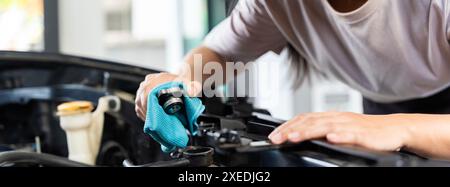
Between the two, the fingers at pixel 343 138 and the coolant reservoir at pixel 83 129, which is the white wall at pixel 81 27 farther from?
the fingers at pixel 343 138

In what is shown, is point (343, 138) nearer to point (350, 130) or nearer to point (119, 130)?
point (350, 130)

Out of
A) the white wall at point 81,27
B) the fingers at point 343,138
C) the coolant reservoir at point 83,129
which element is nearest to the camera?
the fingers at point 343,138

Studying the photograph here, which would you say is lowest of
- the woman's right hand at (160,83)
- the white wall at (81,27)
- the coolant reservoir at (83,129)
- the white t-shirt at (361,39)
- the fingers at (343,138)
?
the coolant reservoir at (83,129)

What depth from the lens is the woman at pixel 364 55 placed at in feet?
1.16

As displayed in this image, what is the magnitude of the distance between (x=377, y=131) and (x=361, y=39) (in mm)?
246

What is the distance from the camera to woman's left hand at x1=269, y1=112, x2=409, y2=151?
33 centimetres

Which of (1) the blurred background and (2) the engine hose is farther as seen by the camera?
(1) the blurred background

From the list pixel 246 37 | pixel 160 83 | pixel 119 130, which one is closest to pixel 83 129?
pixel 119 130

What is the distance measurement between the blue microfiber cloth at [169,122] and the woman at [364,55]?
34mm

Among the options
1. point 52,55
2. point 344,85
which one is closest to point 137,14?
point 52,55

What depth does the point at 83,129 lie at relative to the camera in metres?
0.57

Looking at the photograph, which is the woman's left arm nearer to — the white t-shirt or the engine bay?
the engine bay

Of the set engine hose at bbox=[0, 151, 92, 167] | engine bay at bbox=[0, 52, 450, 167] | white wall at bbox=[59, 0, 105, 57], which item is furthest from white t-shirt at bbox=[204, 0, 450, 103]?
white wall at bbox=[59, 0, 105, 57]

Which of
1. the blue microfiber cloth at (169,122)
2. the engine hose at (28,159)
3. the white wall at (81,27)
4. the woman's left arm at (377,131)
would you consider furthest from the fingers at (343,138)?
the white wall at (81,27)
